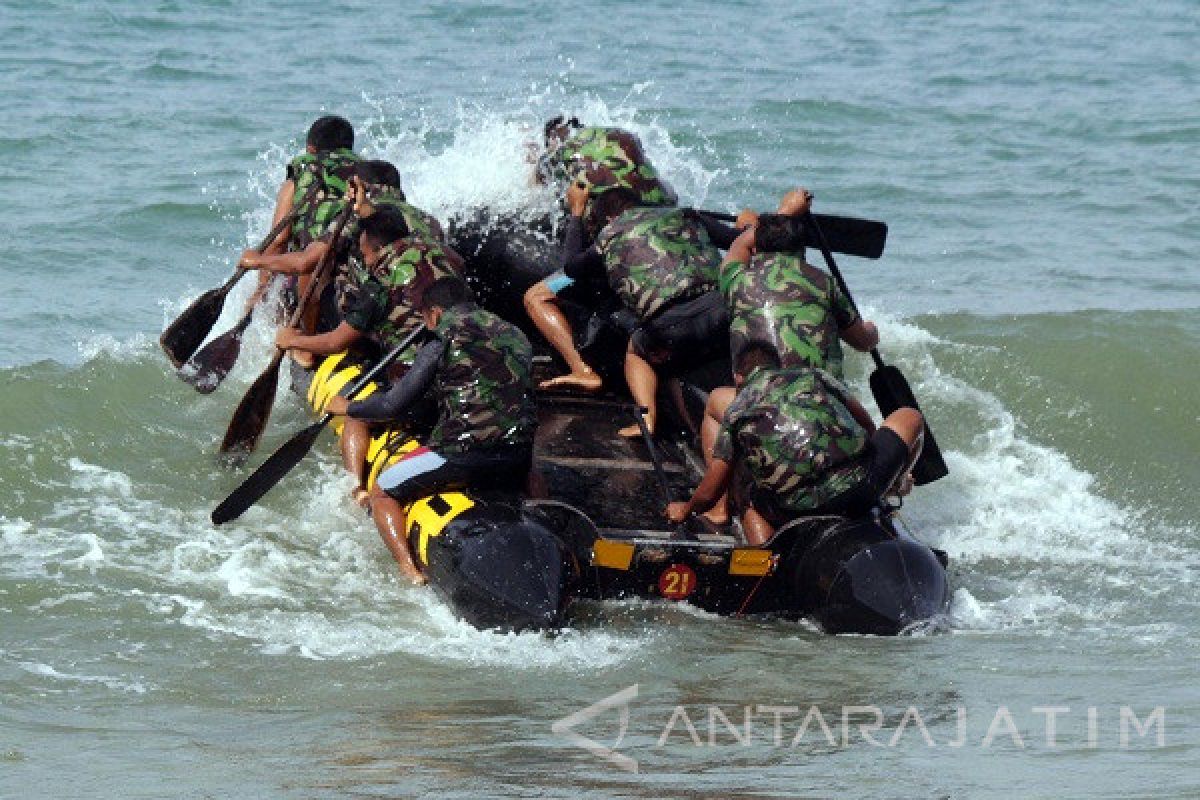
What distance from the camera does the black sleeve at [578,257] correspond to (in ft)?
33.0

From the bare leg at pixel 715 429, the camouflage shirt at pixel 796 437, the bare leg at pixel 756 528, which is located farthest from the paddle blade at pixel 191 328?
the camouflage shirt at pixel 796 437

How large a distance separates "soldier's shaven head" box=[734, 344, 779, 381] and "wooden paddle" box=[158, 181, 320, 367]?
11.3 ft

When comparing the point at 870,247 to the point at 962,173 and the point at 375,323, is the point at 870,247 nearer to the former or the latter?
the point at 375,323

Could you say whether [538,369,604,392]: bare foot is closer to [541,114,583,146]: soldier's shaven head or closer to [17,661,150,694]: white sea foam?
[541,114,583,146]: soldier's shaven head

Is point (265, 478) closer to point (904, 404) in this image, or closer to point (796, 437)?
point (796, 437)

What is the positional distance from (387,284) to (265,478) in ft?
3.42

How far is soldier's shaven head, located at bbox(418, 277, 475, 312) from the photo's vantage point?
8875 mm

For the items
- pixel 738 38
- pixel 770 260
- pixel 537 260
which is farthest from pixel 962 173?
pixel 770 260

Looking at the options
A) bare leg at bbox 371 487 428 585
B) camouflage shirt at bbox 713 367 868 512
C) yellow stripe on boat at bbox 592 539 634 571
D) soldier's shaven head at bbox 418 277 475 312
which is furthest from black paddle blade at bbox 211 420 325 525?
camouflage shirt at bbox 713 367 868 512

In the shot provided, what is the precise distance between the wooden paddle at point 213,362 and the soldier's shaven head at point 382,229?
1937 millimetres

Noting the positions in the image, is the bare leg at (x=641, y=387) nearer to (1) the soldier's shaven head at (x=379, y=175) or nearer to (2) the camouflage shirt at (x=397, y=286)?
(2) the camouflage shirt at (x=397, y=286)

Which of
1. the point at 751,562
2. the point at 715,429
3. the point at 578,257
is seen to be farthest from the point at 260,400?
the point at 751,562

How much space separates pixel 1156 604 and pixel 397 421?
3.40 metres

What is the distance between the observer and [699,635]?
325 inches
